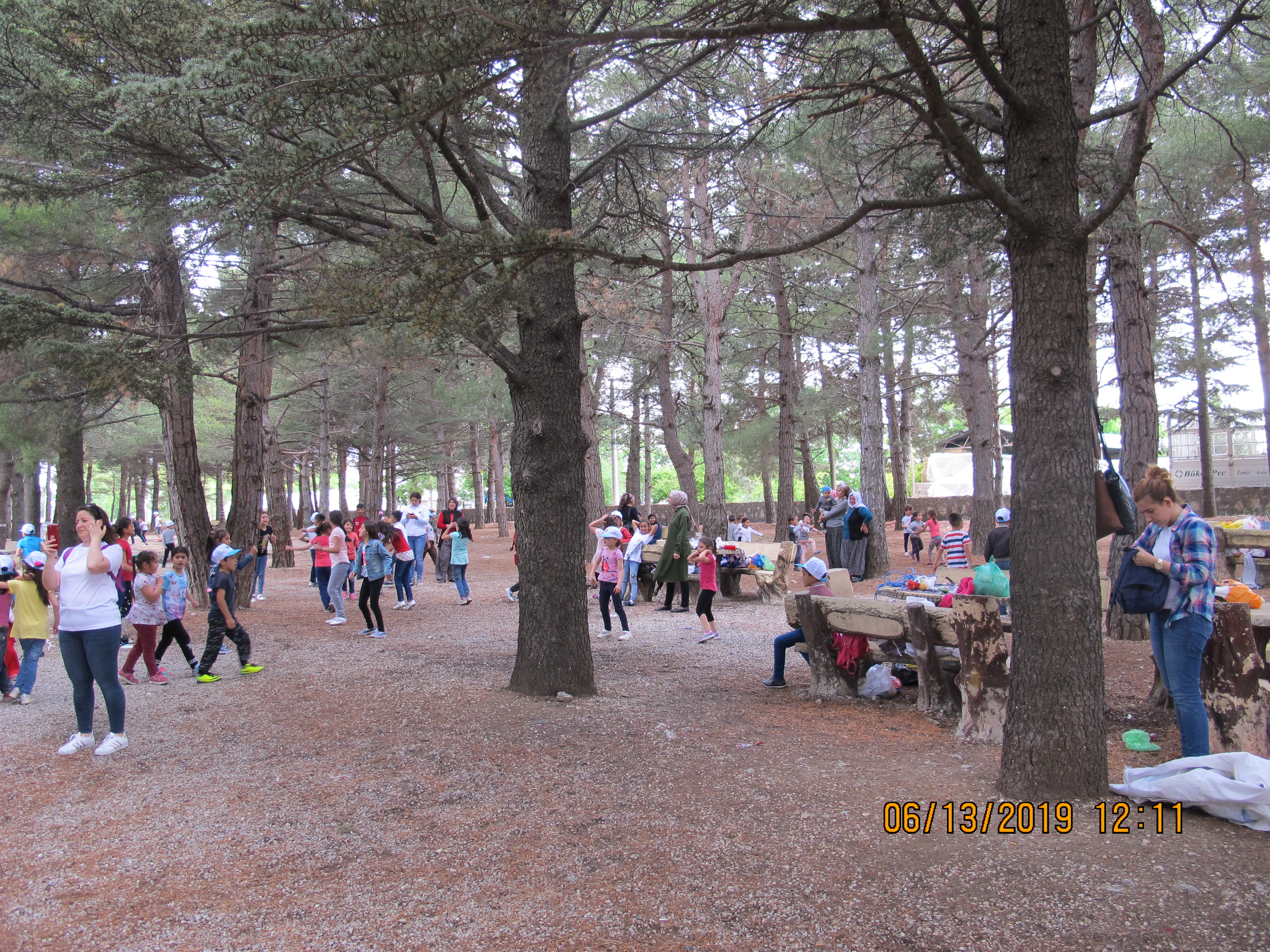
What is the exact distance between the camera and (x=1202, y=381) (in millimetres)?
21438

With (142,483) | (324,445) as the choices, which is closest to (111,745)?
(324,445)

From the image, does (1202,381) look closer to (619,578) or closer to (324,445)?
(619,578)

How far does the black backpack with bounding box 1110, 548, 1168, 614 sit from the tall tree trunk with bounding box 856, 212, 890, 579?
35.4 ft

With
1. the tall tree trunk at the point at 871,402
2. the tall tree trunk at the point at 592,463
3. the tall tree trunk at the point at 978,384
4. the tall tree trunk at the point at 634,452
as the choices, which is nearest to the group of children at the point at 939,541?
the tall tree trunk at the point at 978,384

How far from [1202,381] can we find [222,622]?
918 inches

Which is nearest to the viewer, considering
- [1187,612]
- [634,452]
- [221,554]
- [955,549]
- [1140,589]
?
[1187,612]

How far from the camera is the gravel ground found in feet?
10.4

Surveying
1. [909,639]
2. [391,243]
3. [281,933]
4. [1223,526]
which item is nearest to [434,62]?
[391,243]

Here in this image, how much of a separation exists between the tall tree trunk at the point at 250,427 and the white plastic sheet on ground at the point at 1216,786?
448 inches

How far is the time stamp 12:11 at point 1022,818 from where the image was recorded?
3.75 metres

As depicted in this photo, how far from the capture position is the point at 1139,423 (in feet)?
26.4

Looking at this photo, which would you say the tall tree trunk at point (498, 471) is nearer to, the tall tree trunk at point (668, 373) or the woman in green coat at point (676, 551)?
the tall tree trunk at point (668, 373)

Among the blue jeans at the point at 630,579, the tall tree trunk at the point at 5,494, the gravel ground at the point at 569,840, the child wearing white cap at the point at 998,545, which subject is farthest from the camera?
the tall tree trunk at the point at 5,494

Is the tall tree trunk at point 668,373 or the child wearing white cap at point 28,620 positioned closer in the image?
the child wearing white cap at point 28,620
